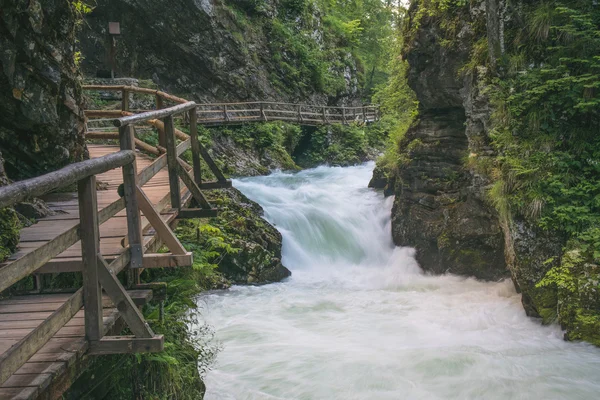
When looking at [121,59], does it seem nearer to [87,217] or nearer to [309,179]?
[309,179]

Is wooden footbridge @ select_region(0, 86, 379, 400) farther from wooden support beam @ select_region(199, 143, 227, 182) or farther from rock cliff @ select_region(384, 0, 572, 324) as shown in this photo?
rock cliff @ select_region(384, 0, 572, 324)

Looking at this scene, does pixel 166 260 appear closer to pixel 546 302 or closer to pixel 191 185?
pixel 191 185

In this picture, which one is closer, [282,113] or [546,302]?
[546,302]

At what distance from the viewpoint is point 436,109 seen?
549 inches

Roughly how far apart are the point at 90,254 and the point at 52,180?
1.85 feet

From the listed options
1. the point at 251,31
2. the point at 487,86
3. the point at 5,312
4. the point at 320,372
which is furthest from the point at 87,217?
the point at 251,31

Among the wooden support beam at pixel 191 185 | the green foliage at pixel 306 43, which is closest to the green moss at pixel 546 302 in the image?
the wooden support beam at pixel 191 185

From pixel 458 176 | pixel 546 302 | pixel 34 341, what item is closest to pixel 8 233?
pixel 34 341

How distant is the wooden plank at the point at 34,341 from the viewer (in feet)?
8.66

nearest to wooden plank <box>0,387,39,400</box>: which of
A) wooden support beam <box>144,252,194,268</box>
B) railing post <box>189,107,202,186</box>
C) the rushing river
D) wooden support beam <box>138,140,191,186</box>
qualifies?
wooden support beam <box>144,252,194,268</box>

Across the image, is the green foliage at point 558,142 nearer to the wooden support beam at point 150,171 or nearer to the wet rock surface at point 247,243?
the wet rock surface at point 247,243

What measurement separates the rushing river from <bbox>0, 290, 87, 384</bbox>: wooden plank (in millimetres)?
4141

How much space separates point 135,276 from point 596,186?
752cm

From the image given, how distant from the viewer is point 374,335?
30.6ft
